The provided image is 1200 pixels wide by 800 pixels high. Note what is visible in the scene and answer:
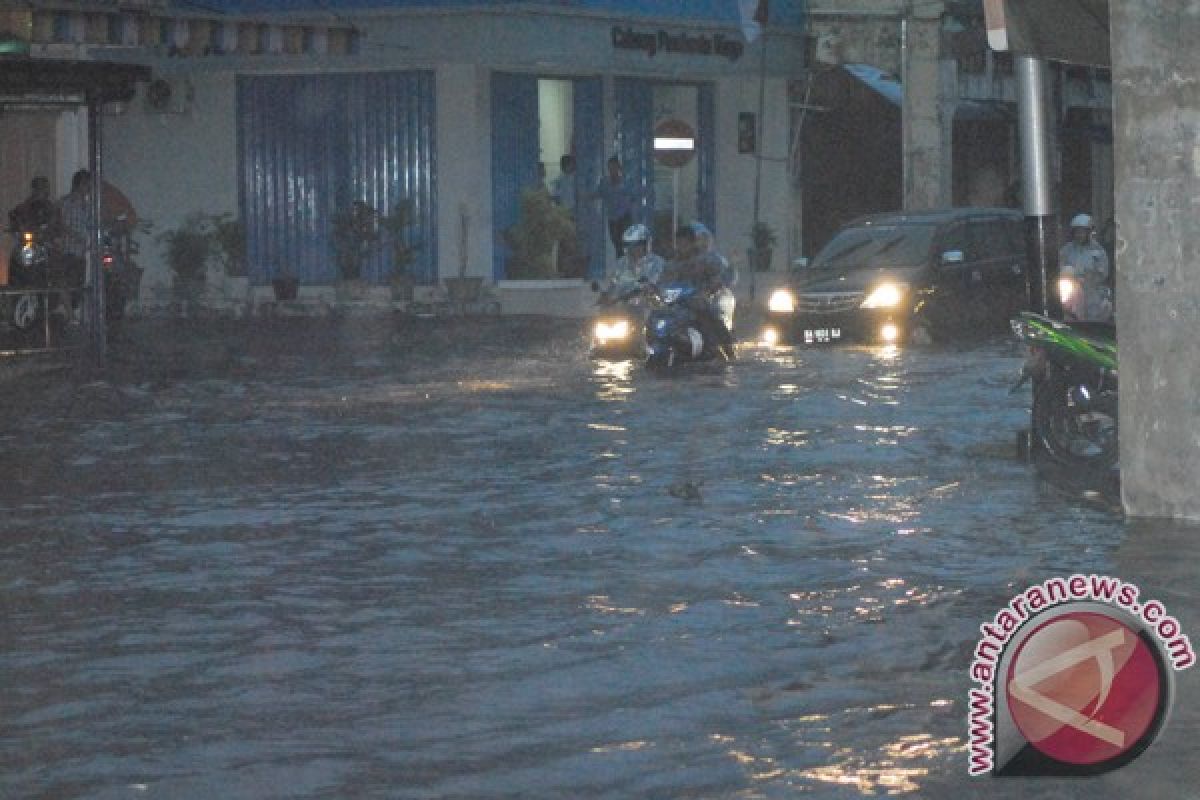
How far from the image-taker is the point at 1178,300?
12219 mm

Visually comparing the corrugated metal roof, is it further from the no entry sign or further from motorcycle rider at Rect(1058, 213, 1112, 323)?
motorcycle rider at Rect(1058, 213, 1112, 323)

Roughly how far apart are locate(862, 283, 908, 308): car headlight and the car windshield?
67 centimetres

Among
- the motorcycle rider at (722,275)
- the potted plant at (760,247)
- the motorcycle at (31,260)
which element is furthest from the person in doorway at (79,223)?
the potted plant at (760,247)

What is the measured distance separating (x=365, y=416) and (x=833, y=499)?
6.63 meters

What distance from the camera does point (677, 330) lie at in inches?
936

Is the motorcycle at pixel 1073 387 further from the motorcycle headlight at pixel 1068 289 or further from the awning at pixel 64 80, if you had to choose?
the awning at pixel 64 80

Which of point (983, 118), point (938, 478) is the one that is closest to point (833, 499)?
point (938, 478)

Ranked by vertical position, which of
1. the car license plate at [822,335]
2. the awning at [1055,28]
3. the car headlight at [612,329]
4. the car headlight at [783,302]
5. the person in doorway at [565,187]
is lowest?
the car license plate at [822,335]

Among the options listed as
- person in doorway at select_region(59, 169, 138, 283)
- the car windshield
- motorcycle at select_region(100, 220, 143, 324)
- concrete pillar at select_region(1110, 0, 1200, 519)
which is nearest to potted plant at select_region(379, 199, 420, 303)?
motorcycle at select_region(100, 220, 143, 324)

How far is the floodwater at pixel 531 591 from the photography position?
7395 millimetres

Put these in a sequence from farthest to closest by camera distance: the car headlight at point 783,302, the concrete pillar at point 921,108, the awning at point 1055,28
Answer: the concrete pillar at point 921,108 → the car headlight at point 783,302 → the awning at point 1055,28

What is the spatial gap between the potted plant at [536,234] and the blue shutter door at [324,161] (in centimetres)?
123

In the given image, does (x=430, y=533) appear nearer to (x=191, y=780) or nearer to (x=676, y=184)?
(x=191, y=780)

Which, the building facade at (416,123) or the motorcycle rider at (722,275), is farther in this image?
the building facade at (416,123)
